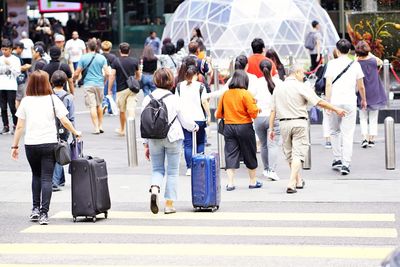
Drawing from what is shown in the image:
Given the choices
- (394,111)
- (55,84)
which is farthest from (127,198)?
(394,111)

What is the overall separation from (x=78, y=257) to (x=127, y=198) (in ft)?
12.1

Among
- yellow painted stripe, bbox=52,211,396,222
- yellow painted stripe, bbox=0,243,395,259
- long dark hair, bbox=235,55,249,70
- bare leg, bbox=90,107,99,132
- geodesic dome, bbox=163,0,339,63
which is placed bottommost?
yellow painted stripe, bbox=52,211,396,222

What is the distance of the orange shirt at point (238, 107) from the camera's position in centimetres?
1395

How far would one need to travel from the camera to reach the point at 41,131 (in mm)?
12172

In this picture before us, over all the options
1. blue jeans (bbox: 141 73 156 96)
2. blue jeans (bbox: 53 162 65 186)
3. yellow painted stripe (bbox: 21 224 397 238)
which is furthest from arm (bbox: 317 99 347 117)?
blue jeans (bbox: 141 73 156 96)

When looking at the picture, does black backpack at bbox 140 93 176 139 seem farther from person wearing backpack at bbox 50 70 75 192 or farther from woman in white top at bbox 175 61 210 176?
woman in white top at bbox 175 61 210 176

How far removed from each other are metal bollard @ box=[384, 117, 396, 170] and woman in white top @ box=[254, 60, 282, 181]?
61.3 inches

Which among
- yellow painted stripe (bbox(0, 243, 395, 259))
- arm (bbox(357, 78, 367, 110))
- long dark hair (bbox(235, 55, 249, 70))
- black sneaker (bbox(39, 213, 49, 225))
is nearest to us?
yellow painted stripe (bbox(0, 243, 395, 259))

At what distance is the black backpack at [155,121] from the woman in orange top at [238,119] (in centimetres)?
170

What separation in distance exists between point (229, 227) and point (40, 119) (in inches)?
93.3

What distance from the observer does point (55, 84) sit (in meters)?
14.4

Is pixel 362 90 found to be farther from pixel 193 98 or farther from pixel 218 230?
pixel 218 230

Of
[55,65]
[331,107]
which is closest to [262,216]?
[331,107]

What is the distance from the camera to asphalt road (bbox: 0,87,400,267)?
34.1 ft
